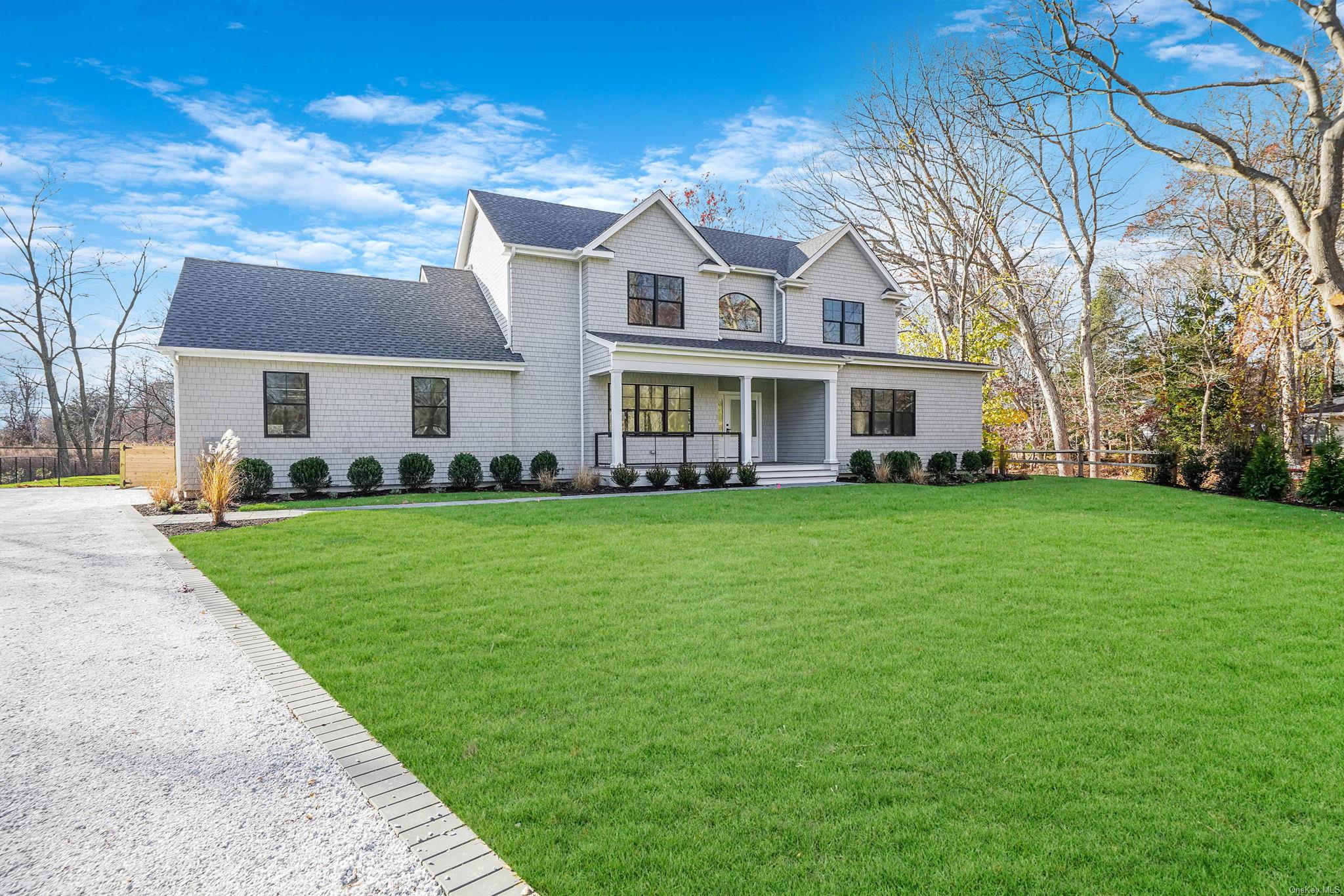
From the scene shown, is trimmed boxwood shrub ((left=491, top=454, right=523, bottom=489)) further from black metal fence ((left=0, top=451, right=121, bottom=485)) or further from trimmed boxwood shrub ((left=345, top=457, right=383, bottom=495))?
black metal fence ((left=0, top=451, right=121, bottom=485))

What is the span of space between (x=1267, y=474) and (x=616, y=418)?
14258mm

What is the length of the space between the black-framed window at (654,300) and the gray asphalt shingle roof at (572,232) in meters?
1.78

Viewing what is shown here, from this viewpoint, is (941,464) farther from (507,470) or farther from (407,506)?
(407,506)

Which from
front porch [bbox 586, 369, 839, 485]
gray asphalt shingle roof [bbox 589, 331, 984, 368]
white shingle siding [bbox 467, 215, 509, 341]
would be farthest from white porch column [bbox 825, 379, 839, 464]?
white shingle siding [bbox 467, 215, 509, 341]

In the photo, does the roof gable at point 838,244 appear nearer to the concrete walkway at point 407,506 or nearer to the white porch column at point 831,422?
the white porch column at point 831,422

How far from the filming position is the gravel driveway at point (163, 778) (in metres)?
2.43

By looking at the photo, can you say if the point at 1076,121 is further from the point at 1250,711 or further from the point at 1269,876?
the point at 1269,876

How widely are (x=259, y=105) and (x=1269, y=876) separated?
2349cm

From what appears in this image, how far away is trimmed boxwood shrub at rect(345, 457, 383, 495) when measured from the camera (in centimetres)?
1545

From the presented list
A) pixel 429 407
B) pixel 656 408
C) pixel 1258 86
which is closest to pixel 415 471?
pixel 429 407

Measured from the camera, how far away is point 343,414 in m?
15.9

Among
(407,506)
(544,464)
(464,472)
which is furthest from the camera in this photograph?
(544,464)

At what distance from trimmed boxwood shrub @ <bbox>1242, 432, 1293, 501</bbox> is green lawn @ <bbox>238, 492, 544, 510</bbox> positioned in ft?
50.8

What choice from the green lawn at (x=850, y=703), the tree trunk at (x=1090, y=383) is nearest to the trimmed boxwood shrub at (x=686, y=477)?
the green lawn at (x=850, y=703)
